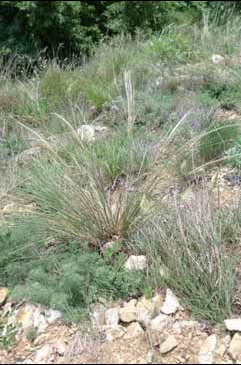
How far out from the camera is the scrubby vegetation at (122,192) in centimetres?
214

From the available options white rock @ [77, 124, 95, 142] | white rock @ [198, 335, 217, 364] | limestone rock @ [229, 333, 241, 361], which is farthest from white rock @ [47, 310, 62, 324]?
white rock @ [77, 124, 95, 142]

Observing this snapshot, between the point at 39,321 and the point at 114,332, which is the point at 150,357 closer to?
the point at 114,332

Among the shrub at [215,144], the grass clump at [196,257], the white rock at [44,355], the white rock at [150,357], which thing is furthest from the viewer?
the shrub at [215,144]

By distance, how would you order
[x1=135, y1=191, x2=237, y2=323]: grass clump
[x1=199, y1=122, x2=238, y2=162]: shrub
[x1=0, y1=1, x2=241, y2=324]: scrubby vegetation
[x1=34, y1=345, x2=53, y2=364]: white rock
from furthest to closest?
[x1=199, y1=122, x2=238, y2=162]: shrub → [x1=0, y1=1, x2=241, y2=324]: scrubby vegetation → [x1=135, y1=191, x2=237, y2=323]: grass clump → [x1=34, y1=345, x2=53, y2=364]: white rock

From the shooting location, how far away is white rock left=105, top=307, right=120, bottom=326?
2.05 metres

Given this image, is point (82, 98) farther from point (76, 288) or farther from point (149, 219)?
point (76, 288)

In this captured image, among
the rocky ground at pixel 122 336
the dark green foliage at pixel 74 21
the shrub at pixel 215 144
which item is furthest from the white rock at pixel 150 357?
the dark green foliage at pixel 74 21

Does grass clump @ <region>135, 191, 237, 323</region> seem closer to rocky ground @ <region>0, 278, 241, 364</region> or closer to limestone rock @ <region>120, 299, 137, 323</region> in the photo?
rocky ground @ <region>0, 278, 241, 364</region>

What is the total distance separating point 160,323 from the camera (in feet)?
6.58

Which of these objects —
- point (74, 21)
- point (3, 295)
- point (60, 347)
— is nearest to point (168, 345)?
point (60, 347)

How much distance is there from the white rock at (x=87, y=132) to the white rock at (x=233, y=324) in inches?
68.7

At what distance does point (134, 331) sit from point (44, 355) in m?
0.39

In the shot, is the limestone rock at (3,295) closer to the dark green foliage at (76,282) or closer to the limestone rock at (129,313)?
the dark green foliage at (76,282)

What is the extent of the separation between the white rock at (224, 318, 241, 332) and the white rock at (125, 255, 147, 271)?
1.57 feet
